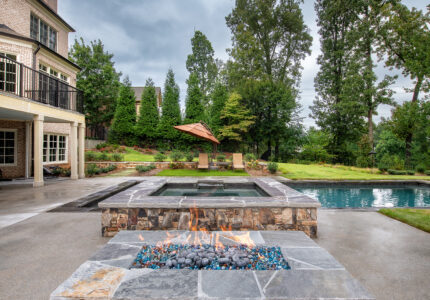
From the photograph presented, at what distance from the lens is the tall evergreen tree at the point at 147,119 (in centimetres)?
1872

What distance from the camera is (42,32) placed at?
36.2 ft

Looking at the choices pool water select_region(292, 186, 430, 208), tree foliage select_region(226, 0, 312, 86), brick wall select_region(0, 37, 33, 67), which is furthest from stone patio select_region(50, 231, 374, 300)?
tree foliage select_region(226, 0, 312, 86)

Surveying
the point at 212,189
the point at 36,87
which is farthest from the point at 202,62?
the point at 212,189

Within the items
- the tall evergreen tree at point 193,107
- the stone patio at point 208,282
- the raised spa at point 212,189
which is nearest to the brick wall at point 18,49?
the raised spa at point 212,189

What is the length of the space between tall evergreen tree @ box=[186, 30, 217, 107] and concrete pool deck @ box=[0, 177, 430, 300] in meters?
25.5

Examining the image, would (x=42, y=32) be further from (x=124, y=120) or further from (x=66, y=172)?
(x=124, y=120)

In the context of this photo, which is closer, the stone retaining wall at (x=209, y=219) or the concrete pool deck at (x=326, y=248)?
the concrete pool deck at (x=326, y=248)

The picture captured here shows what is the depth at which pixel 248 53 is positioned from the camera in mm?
19766

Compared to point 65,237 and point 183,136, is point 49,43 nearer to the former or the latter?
point 183,136

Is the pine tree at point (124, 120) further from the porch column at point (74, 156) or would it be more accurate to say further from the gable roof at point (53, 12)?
the porch column at point (74, 156)

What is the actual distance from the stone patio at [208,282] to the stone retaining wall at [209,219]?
115 centimetres

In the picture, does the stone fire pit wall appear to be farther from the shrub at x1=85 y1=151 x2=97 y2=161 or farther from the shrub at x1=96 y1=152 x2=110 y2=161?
the shrub at x1=85 y1=151 x2=97 y2=161

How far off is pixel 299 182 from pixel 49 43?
14.8m

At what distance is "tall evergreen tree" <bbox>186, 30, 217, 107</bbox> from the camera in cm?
2786
